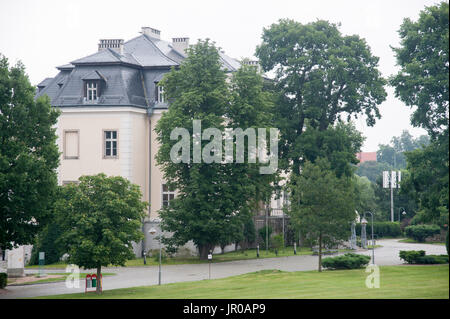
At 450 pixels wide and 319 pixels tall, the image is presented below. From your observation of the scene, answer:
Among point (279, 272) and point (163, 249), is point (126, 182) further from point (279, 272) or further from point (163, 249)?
point (163, 249)

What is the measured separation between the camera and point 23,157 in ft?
115

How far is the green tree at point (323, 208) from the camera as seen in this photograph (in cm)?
3953

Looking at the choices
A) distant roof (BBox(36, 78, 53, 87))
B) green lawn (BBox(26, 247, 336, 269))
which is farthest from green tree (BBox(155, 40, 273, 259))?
distant roof (BBox(36, 78, 53, 87))

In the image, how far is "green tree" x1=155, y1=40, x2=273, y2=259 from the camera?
157 ft

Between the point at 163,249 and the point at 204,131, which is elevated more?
the point at 204,131

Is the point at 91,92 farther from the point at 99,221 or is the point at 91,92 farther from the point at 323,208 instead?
the point at 99,221

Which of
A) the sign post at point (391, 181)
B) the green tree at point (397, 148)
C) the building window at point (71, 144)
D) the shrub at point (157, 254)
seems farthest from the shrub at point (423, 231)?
the green tree at point (397, 148)

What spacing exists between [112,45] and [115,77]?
4967 mm

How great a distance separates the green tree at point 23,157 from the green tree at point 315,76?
81.4ft

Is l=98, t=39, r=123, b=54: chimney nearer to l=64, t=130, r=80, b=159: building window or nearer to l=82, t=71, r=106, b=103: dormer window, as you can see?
l=82, t=71, r=106, b=103: dormer window

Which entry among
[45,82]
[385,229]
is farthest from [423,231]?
[45,82]
